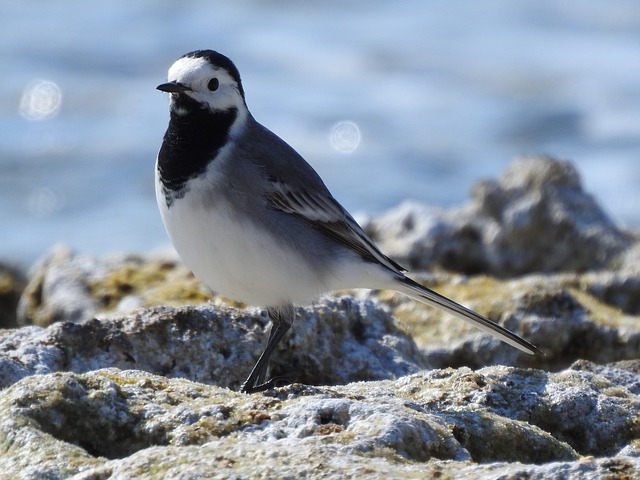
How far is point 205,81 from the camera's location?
21.5 feet

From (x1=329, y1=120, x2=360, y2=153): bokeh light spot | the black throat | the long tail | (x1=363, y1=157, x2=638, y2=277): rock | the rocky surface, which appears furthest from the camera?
(x1=329, y1=120, x2=360, y2=153): bokeh light spot

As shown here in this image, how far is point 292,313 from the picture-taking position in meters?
6.38

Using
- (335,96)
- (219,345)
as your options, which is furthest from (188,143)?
(335,96)

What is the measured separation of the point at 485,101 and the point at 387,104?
6.69 ft

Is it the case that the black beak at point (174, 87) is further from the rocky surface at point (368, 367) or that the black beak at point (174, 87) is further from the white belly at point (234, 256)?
the rocky surface at point (368, 367)

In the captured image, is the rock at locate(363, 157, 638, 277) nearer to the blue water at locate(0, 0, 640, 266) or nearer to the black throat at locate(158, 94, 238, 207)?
the black throat at locate(158, 94, 238, 207)

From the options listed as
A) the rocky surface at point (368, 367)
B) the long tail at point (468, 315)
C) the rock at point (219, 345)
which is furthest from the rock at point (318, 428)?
the long tail at point (468, 315)

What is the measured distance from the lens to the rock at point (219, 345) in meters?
5.76

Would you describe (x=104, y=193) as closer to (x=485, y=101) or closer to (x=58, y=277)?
(x=485, y=101)

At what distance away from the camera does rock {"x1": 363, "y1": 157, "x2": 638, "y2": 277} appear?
33.9 ft

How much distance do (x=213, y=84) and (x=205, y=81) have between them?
0.22 ft

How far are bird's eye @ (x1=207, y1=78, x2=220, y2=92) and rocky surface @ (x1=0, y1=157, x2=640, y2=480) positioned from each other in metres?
1.25

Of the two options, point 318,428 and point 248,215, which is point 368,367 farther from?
point 318,428

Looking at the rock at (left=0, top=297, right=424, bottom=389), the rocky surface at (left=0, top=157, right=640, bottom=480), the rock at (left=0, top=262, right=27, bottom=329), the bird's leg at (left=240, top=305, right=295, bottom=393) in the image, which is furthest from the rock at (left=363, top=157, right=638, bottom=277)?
the bird's leg at (left=240, top=305, right=295, bottom=393)
